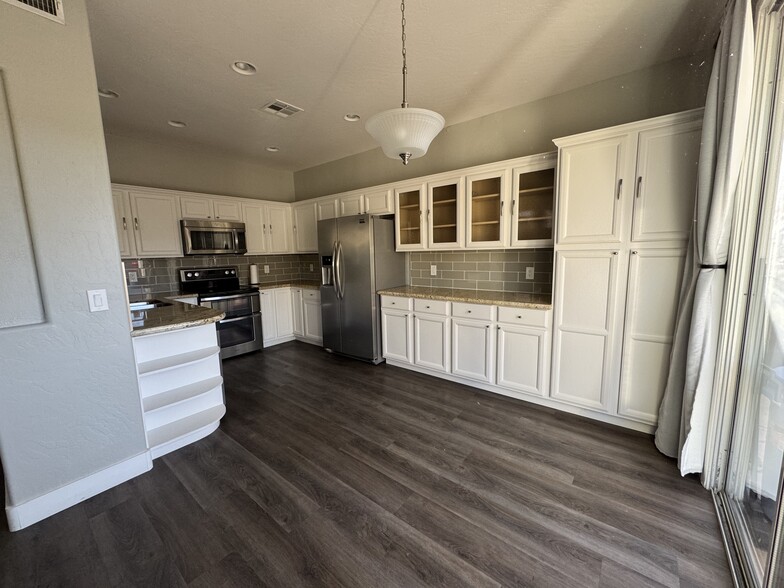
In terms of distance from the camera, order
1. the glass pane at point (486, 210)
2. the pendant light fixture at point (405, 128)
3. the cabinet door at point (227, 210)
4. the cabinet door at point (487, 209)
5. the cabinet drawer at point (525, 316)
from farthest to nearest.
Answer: the cabinet door at point (227, 210) < the glass pane at point (486, 210) < the cabinet door at point (487, 209) < the cabinet drawer at point (525, 316) < the pendant light fixture at point (405, 128)

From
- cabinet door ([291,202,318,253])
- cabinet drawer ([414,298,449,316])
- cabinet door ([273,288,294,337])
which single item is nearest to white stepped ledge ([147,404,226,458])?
cabinet drawer ([414,298,449,316])

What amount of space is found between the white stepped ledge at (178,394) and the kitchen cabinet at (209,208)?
2604 mm

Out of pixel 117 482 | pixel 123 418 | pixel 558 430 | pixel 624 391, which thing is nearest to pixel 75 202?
pixel 123 418

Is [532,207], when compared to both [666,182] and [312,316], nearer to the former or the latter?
[666,182]

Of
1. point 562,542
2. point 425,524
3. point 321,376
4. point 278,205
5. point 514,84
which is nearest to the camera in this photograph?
point 562,542

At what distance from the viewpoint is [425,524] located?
167 centimetres

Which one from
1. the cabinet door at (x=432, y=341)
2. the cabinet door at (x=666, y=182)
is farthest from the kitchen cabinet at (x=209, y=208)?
the cabinet door at (x=666, y=182)

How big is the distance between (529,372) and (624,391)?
69 cm

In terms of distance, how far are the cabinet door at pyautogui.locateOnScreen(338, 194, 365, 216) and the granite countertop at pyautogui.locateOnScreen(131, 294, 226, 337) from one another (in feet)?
7.60

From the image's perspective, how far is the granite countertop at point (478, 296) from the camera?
2822 mm

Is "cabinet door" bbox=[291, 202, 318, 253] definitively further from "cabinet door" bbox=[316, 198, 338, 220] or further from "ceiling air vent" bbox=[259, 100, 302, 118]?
"ceiling air vent" bbox=[259, 100, 302, 118]

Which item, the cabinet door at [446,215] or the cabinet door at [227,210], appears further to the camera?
the cabinet door at [227,210]

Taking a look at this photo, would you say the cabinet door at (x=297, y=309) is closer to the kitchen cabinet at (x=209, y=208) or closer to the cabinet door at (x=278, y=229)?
the cabinet door at (x=278, y=229)

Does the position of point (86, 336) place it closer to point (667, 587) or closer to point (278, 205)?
point (667, 587)
